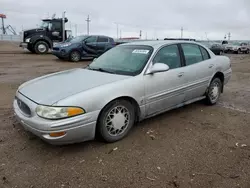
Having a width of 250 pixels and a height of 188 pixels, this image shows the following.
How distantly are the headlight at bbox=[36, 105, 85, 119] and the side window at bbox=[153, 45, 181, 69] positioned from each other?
5.55ft

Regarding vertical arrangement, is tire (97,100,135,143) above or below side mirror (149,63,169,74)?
below

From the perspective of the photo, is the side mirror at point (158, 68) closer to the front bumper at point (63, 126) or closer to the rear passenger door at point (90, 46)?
the front bumper at point (63, 126)

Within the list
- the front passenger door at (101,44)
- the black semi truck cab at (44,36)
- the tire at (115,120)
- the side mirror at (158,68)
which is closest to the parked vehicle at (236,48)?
the front passenger door at (101,44)

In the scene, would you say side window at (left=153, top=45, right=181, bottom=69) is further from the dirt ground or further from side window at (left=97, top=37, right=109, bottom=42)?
side window at (left=97, top=37, right=109, bottom=42)

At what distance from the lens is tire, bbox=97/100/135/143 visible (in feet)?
10.4

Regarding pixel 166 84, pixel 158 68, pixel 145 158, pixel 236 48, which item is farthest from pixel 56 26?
pixel 236 48

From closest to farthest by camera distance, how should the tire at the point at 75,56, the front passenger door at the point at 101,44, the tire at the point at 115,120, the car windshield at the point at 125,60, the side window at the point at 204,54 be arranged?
the tire at the point at 115,120 → the car windshield at the point at 125,60 → the side window at the point at 204,54 → the tire at the point at 75,56 → the front passenger door at the point at 101,44

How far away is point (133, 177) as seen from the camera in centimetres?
260

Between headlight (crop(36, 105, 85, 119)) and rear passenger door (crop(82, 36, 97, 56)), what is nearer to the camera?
headlight (crop(36, 105, 85, 119))

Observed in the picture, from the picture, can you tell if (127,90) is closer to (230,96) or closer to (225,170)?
(225,170)

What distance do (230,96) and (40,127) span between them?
494 cm

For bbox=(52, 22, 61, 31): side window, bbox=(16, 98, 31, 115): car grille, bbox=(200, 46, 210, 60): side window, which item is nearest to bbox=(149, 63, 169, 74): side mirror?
bbox=(200, 46, 210, 60): side window

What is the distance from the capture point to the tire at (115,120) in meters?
3.16

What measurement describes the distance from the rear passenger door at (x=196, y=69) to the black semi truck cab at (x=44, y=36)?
1457cm
